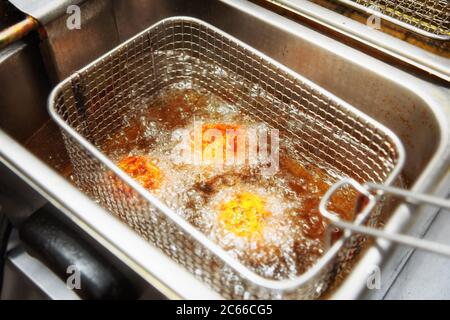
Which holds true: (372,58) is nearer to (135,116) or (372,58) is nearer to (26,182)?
(135,116)

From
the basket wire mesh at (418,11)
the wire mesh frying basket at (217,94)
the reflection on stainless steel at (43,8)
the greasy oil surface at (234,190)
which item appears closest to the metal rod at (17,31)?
the reflection on stainless steel at (43,8)

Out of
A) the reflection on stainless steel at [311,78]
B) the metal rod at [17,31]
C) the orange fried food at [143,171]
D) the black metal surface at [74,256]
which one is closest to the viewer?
the reflection on stainless steel at [311,78]

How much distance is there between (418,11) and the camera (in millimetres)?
1135

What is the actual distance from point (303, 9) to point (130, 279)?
770mm

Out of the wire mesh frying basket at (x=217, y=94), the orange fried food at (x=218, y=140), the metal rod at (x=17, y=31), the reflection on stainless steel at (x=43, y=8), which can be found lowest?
the orange fried food at (x=218, y=140)

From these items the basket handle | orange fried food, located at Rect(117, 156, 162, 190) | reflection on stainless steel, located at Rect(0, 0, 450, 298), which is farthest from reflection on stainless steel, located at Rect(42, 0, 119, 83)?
the basket handle

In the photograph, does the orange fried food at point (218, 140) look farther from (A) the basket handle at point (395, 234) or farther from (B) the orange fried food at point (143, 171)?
(A) the basket handle at point (395, 234)

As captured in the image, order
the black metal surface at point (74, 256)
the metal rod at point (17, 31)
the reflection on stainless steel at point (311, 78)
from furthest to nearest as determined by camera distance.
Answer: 1. the metal rod at point (17, 31)
2. the black metal surface at point (74, 256)
3. the reflection on stainless steel at point (311, 78)

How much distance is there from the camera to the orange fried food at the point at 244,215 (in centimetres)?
101

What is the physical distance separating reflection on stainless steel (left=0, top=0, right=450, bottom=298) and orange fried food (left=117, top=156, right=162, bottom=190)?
214mm

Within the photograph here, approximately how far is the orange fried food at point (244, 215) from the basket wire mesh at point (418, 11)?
1.76 ft

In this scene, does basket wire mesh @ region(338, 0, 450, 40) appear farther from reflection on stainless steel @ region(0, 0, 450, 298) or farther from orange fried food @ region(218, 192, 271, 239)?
orange fried food @ region(218, 192, 271, 239)

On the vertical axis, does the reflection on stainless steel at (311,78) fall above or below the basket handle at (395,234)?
below

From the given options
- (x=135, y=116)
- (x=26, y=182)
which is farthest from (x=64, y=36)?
(x=26, y=182)
